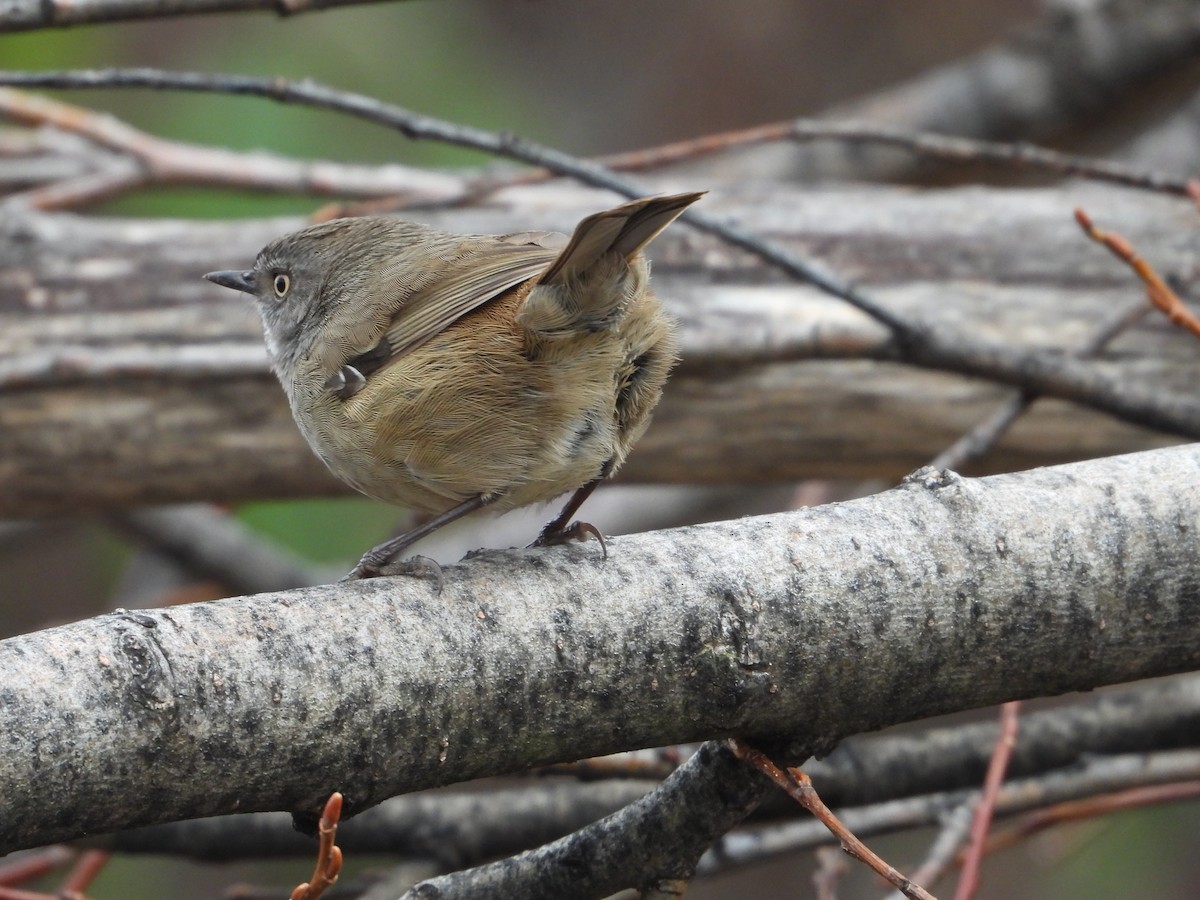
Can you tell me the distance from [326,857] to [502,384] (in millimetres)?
1196

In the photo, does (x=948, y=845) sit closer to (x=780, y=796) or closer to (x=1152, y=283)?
(x=780, y=796)

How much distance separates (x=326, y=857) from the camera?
1579 mm

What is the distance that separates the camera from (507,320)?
2.62 m

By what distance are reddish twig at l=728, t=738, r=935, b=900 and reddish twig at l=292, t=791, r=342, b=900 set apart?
64 cm

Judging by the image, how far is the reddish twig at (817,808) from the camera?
1737 mm

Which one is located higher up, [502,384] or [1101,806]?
[502,384]

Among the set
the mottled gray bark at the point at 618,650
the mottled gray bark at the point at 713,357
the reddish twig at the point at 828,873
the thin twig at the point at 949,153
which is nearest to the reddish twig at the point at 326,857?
the mottled gray bark at the point at 618,650

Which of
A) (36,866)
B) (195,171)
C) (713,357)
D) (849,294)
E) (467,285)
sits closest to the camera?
(467,285)

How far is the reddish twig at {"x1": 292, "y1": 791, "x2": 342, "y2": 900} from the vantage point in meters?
1.56

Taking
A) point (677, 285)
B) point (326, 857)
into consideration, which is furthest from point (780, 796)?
point (326, 857)

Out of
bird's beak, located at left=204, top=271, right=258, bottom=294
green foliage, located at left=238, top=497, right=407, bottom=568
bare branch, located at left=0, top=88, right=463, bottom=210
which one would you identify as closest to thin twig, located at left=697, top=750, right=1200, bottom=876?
bird's beak, located at left=204, top=271, right=258, bottom=294

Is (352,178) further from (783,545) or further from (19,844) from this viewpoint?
(19,844)

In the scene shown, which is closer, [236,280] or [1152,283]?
[1152,283]

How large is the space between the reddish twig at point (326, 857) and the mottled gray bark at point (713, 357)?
7.01 feet
